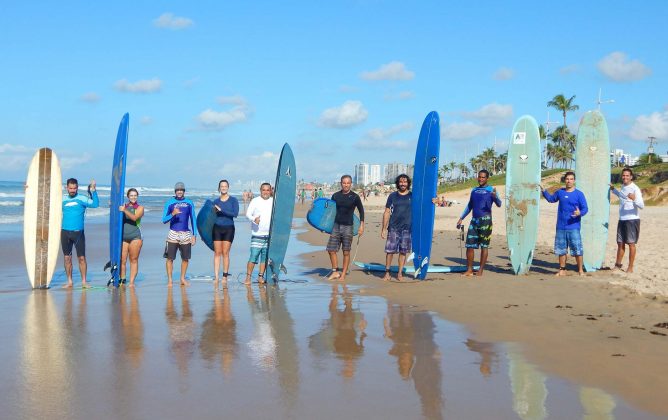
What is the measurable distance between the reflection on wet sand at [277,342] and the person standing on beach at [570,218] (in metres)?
4.16

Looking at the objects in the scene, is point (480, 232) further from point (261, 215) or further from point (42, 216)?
point (42, 216)

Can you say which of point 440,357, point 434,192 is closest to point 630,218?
point 434,192

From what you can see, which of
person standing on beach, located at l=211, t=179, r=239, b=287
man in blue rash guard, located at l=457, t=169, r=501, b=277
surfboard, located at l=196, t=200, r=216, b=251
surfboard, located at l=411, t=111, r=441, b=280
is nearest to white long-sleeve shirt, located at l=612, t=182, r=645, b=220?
man in blue rash guard, located at l=457, t=169, r=501, b=277

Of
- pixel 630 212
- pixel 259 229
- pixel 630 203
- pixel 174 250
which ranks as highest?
pixel 630 203

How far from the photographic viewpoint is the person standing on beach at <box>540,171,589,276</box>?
850 centimetres

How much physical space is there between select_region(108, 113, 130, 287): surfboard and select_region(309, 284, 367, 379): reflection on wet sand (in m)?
2.92

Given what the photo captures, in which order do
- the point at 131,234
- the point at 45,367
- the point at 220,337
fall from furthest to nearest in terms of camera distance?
1. the point at 131,234
2. the point at 220,337
3. the point at 45,367

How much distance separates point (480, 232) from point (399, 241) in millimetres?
1171

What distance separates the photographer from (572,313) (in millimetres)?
6062

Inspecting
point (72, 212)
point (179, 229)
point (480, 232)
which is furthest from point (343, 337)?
point (72, 212)

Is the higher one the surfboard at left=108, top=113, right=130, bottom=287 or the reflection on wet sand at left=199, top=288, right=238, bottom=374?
the surfboard at left=108, top=113, right=130, bottom=287

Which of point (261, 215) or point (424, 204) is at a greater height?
point (424, 204)

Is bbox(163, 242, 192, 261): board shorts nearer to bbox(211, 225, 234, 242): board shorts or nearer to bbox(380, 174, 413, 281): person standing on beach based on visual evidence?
bbox(211, 225, 234, 242): board shorts

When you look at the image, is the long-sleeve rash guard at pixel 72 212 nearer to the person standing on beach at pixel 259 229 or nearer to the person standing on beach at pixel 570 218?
the person standing on beach at pixel 259 229
